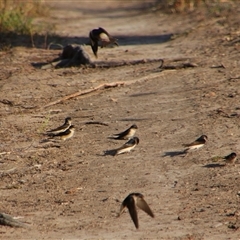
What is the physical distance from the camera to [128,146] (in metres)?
9.50

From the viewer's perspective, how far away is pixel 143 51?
1658 centimetres

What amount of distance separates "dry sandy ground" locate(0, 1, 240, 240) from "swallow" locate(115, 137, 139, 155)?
0.07 metres

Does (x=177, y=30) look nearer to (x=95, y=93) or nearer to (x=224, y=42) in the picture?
(x=224, y=42)

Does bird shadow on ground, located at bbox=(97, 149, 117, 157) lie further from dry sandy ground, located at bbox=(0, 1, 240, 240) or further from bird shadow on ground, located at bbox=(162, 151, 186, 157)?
bird shadow on ground, located at bbox=(162, 151, 186, 157)

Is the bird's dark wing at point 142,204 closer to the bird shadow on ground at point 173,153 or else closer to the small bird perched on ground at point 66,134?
the bird shadow on ground at point 173,153

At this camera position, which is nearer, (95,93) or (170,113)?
(170,113)

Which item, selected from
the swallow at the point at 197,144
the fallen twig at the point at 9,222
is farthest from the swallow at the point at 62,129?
the fallen twig at the point at 9,222

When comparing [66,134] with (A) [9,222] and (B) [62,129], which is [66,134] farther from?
(A) [9,222]

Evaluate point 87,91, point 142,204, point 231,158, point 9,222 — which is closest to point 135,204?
point 142,204

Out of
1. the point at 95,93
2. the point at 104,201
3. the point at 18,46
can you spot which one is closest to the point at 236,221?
the point at 104,201

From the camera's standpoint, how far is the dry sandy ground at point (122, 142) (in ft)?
24.3

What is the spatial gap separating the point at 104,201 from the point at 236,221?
4.42 feet

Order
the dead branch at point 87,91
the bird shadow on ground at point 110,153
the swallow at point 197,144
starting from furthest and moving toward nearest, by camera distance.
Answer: the dead branch at point 87,91
the bird shadow on ground at point 110,153
the swallow at point 197,144

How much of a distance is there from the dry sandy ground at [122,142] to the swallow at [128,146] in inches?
2.7
